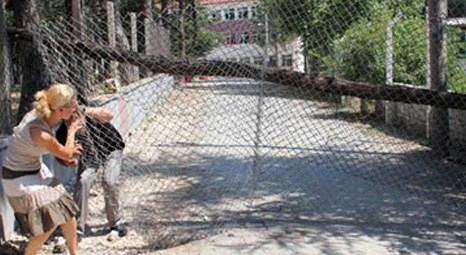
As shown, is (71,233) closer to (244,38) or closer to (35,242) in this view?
(35,242)

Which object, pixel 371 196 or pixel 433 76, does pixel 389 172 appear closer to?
pixel 371 196

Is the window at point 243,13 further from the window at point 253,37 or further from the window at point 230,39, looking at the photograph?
the window at point 253,37

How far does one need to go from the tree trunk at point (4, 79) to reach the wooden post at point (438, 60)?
6346 mm

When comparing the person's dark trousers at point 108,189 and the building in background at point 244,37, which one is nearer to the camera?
the person's dark trousers at point 108,189

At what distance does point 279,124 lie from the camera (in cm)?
1107

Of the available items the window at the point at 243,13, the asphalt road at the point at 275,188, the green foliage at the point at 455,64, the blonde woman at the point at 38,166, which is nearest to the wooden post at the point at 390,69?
the green foliage at the point at 455,64

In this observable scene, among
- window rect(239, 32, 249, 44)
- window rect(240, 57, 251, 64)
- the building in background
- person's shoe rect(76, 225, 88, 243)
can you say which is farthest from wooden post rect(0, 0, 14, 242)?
window rect(239, 32, 249, 44)

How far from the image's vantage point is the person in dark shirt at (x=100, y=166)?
5.64 meters

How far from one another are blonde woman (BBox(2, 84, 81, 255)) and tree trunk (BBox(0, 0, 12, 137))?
1236mm

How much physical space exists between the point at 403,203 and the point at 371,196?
0.44 metres

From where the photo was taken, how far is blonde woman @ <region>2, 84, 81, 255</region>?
4.36 metres

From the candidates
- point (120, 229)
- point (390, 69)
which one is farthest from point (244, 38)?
point (390, 69)

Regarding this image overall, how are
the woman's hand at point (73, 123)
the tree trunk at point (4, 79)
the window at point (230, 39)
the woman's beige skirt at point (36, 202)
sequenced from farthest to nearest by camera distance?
1. the window at point (230, 39)
2. the tree trunk at point (4, 79)
3. the woman's hand at point (73, 123)
4. the woman's beige skirt at point (36, 202)

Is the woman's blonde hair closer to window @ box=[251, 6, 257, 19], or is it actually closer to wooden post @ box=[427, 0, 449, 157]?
window @ box=[251, 6, 257, 19]
